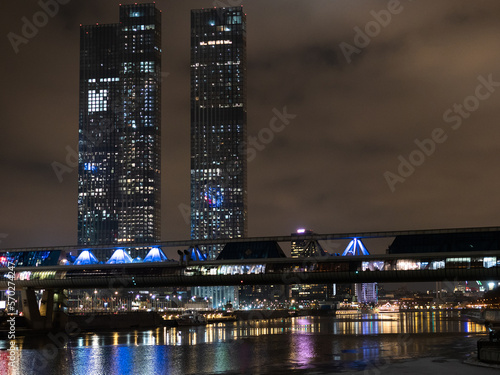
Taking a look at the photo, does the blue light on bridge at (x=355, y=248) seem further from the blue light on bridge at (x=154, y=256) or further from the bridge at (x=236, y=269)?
the blue light on bridge at (x=154, y=256)

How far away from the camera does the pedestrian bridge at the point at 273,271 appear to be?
331ft

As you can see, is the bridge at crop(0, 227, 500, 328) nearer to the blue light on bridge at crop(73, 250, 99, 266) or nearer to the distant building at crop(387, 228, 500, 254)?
the distant building at crop(387, 228, 500, 254)

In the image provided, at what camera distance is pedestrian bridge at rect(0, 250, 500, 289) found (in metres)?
101

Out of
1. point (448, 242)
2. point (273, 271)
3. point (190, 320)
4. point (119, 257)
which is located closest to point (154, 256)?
point (119, 257)

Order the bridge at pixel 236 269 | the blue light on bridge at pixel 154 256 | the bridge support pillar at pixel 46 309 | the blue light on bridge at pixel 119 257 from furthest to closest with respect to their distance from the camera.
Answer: the bridge support pillar at pixel 46 309 → the blue light on bridge at pixel 119 257 → the blue light on bridge at pixel 154 256 → the bridge at pixel 236 269

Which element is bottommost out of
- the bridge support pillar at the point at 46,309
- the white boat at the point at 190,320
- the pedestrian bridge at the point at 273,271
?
the white boat at the point at 190,320

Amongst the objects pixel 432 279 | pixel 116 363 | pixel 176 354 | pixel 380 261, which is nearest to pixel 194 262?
pixel 380 261

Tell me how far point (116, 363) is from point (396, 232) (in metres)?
60.5

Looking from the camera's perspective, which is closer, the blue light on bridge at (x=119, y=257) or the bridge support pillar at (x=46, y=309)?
the blue light on bridge at (x=119, y=257)

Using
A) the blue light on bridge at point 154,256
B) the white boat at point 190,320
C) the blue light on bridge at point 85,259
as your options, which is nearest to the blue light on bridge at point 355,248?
the blue light on bridge at point 154,256

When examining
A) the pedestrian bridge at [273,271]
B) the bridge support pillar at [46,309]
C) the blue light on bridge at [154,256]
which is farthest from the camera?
the bridge support pillar at [46,309]

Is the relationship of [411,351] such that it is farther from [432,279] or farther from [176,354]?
[432,279]

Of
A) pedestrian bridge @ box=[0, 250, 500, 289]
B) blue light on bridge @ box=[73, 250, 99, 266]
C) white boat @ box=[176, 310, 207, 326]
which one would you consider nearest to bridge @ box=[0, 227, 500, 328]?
pedestrian bridge @ box=[0, 250, 500, 289]

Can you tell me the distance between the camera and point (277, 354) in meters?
67.1
